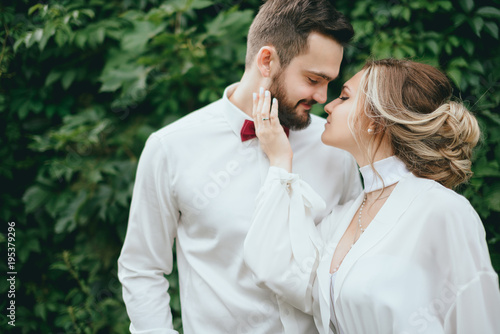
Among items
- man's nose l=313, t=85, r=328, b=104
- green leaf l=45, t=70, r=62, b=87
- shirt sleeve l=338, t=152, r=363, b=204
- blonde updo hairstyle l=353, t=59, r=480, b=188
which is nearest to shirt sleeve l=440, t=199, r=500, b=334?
blonde updo hairstyle l=353, t=59, r=480, b=188

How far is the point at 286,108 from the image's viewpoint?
186cm

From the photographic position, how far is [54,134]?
2.51 meters

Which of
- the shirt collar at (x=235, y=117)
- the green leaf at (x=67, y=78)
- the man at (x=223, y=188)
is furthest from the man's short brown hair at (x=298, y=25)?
the green leaf at (x=67, y=78)

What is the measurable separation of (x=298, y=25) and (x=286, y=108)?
0.39 meters

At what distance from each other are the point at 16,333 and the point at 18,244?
1.94 feet

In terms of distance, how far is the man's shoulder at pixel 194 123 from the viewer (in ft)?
6.12

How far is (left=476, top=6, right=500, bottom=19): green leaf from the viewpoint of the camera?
2.20 meters

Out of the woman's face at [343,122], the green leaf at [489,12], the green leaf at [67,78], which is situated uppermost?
the green leaf at [489,12]

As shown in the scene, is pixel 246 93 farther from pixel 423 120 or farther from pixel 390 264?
pixel 390 264

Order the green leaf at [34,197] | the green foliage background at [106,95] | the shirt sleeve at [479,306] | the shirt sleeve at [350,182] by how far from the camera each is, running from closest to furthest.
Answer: the shirt sleeve at [479,306] → the shirt sleeve at [350,182] → the green foliage background at [106,95] → the green leaf at [34,197]

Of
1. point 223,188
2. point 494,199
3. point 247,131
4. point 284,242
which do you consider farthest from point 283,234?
point 494,199

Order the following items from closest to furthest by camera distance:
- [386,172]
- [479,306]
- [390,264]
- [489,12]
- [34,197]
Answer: [479,306] → [390,264] → [386,172] → [489,12] → [34,197]

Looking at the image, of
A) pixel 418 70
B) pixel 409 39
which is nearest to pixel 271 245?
pixel 418 70

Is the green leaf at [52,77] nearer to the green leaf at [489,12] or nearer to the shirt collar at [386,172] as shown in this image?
the shirt collar at [386,172]
